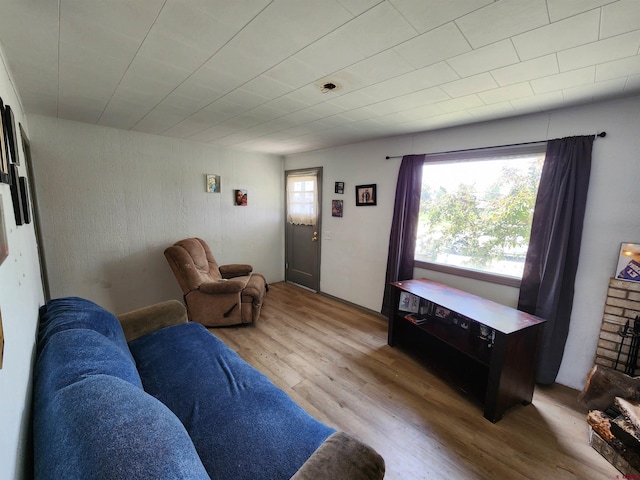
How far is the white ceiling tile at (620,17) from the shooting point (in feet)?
3.34

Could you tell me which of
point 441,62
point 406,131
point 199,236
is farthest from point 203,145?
point 441,62

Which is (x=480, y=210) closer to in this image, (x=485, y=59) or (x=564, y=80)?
(x=564, y=80)

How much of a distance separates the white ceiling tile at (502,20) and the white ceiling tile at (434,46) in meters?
0.04

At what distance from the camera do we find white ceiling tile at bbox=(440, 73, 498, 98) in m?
1.63

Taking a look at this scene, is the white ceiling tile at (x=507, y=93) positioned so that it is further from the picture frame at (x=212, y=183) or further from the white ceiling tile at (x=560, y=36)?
the picture frame at (x=212, y=183)

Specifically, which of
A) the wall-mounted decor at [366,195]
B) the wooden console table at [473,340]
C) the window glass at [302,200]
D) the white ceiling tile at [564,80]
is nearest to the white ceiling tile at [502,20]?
the white ceiling tile at [564,80]

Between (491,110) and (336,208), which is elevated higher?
(491,110)

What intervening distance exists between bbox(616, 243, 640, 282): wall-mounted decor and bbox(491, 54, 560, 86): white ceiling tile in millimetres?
1427

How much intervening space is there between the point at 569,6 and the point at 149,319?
119 inches

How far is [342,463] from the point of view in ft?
2.93

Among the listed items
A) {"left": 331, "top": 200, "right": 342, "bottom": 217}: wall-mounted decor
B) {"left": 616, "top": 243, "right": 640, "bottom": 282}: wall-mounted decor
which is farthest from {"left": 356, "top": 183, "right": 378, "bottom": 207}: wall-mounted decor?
{"left": 616, "top": 243, "right": 640, "bottom": 282}: wall-mounted decor

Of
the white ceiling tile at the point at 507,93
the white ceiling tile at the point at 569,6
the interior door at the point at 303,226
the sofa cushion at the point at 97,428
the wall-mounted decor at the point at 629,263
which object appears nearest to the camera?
the sofa cushion at the point at 97,428

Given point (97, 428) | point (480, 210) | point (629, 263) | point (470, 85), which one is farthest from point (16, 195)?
point (629, 263)

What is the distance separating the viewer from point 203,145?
12.0 ft
